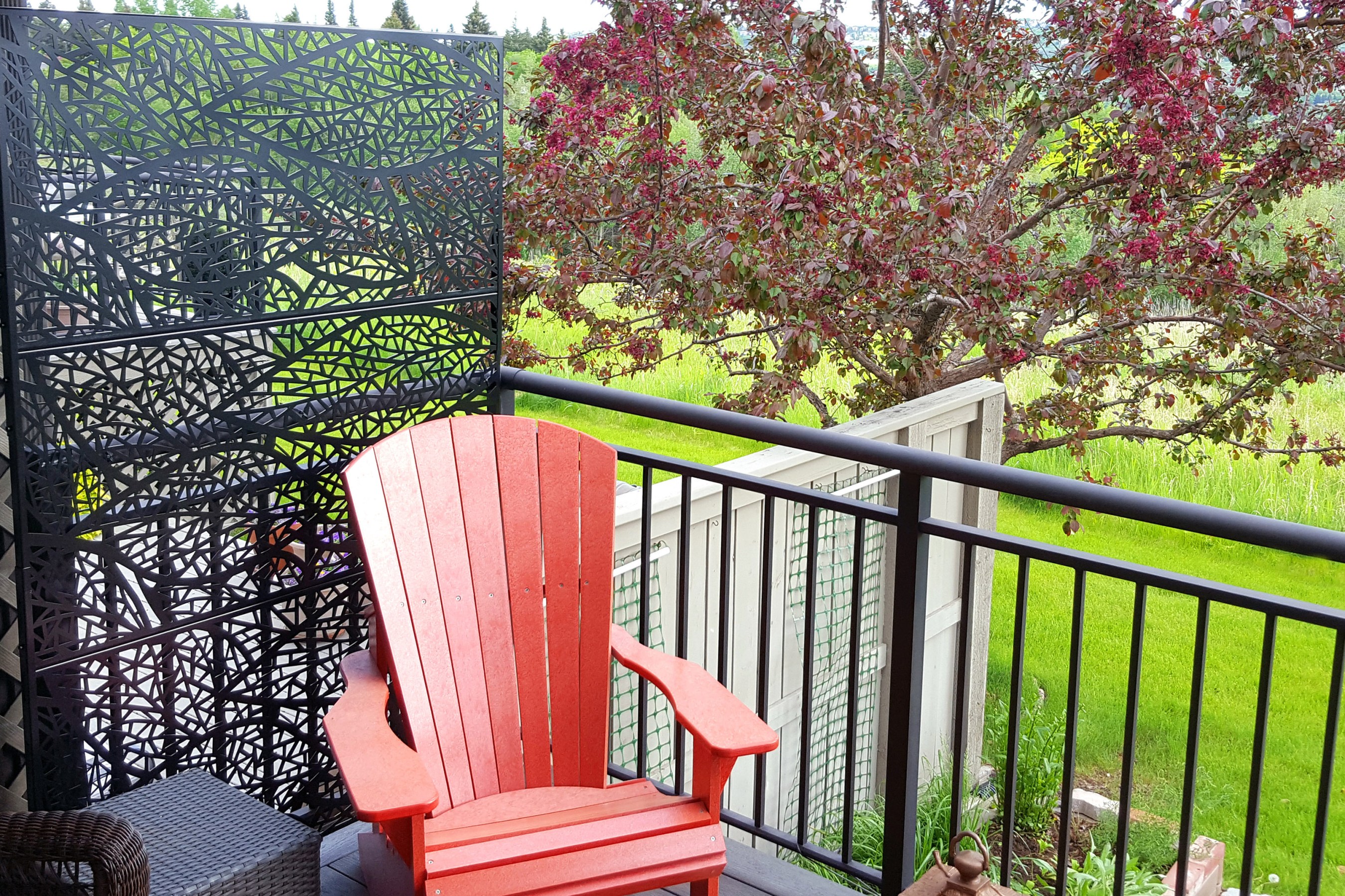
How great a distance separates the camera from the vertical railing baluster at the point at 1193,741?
6.33 ft

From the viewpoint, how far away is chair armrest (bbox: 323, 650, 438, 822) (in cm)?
175

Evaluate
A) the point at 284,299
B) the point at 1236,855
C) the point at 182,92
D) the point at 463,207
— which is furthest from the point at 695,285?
the point at 1236,855

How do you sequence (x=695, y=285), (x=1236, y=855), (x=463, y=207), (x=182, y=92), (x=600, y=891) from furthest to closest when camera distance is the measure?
(x=1236, y=855) → (x=695, y=285) → (x=463, y=207) → (x=182, y=92) → (x=600, y=891)

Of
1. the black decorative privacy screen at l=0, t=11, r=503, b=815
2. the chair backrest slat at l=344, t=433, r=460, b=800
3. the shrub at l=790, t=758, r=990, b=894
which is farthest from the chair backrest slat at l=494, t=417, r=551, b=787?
the shrub at l=790, t=758, r=990, b=894

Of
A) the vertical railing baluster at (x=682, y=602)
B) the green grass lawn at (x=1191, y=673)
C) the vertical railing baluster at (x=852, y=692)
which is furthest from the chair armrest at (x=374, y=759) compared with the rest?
the green grass lawn at (x=1191, y=673)

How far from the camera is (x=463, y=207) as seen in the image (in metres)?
2.69

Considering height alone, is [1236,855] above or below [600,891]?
below

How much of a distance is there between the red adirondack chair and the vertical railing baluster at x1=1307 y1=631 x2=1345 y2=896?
0.84 meters

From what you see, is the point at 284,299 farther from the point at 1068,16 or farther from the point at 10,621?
the point at 1068,16

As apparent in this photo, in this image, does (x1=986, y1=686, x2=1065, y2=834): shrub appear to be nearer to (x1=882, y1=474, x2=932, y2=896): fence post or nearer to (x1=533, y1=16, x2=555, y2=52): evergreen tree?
(x1=882, y1=474, x2=932, y2=896): fence post

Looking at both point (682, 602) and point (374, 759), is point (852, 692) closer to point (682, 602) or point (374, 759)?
point (682, 602)

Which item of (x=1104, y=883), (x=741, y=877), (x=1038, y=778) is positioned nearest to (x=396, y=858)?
(x=741, y=877)

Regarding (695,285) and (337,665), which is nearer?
(337,665)

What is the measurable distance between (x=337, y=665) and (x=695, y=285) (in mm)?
2067
